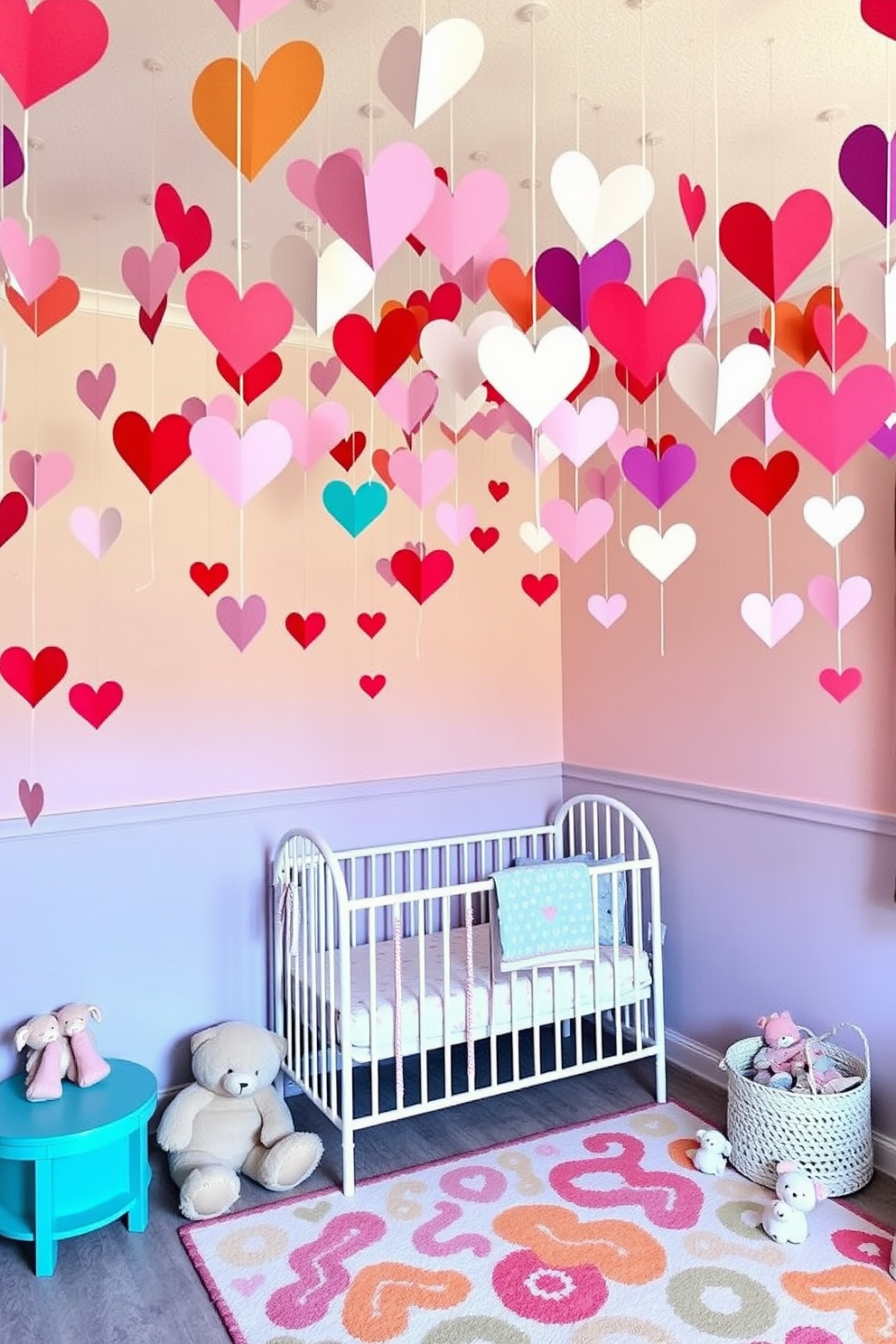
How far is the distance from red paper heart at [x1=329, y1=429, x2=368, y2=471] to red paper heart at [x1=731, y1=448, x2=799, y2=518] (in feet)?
3.21

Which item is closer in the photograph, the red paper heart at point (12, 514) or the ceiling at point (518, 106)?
the ceiling at point (518, 106)

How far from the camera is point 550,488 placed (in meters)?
3.62

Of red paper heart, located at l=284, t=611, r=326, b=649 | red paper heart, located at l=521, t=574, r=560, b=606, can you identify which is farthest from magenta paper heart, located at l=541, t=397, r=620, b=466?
red paper heart, located at l=521, t=574, r=560, b=606

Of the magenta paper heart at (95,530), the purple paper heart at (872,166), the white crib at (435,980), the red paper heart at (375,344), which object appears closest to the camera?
the purple paper heart at (872,166)

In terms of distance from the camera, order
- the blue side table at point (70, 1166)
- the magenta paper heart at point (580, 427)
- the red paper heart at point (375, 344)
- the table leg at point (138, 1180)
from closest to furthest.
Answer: the magenta paper heart at point (580, 427) → the red paper heart at point (375, 344) → the blue side table at point (70, 1166) → the table leg at point (138, 1180)

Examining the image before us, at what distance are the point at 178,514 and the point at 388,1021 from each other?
5.06ft

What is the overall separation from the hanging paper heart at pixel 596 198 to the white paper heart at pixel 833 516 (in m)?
0.66

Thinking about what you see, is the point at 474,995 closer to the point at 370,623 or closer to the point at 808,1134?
the point at 808,1134

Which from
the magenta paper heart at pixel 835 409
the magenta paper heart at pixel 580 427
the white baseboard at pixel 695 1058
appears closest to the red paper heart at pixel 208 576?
the magenta paper heart at pixel 580 427

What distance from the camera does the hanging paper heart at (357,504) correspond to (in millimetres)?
2133

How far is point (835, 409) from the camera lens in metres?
1.35

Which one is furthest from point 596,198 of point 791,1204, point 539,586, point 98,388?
point 791,1204

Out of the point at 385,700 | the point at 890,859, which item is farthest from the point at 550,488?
the point at 890,859

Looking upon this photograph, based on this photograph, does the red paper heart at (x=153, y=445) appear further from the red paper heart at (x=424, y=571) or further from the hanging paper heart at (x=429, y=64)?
the hanging paper heart at (x=429, y=64)
